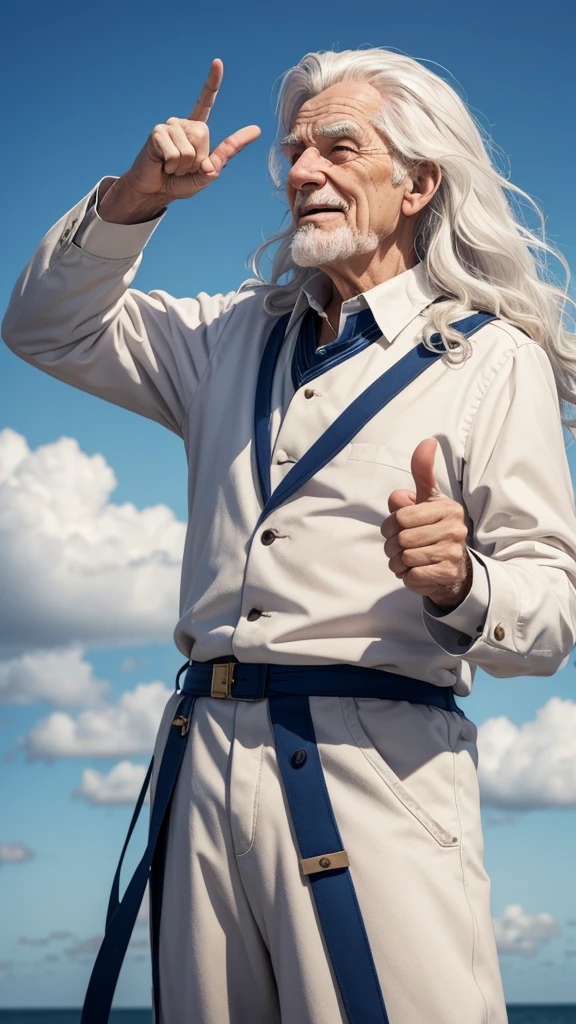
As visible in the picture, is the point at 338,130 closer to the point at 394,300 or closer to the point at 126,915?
the point at 394,300

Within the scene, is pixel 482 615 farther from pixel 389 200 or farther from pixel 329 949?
pixel 389 200

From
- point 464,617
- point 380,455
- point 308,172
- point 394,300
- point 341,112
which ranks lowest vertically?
point 464,617

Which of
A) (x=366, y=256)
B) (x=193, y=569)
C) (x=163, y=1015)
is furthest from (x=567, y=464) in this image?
(x=163, y=1015)

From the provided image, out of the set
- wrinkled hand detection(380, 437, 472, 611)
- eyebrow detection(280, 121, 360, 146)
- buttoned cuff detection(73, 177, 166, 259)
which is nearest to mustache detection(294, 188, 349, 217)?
eyebrow detection(280, 121, 360, 146)

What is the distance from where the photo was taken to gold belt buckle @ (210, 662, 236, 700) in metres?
2.58

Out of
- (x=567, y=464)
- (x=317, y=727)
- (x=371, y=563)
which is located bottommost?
(x=317, y=727)

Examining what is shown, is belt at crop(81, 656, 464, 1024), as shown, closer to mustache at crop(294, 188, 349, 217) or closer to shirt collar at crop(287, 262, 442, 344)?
shirt collar at crop(287, 262, 442, 344)

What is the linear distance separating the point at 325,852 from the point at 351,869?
66 millimetres

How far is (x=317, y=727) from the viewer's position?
8.16 feet

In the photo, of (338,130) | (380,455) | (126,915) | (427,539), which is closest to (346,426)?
(380,455)

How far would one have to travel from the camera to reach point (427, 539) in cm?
217

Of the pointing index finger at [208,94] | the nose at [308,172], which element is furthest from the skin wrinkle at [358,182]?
the pointing index finger at [208,94]

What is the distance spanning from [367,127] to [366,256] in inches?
12.9

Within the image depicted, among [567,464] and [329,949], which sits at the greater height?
[567,464]
